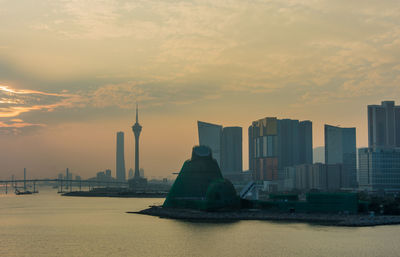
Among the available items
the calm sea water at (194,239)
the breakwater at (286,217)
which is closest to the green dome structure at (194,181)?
the breakwater at (286,217)

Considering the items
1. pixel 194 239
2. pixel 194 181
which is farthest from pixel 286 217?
pixel 194 239

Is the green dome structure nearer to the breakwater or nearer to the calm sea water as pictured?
the breakwater

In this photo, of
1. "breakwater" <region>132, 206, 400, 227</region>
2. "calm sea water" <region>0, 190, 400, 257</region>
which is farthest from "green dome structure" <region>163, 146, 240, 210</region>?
"calm sea water" <region>0, 190, 400, 257</region>

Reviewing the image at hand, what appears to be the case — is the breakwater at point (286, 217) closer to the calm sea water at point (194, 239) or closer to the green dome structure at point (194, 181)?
the calm sea water at point (194, 239)

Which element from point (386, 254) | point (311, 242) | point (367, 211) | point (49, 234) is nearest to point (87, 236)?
point (49, 234)

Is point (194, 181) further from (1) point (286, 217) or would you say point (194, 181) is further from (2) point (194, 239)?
(2) point (194, 239)

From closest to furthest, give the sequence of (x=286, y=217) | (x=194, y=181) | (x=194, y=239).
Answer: (x=194, y=239)
(x=286, y=217)
(x=194, y=181)
